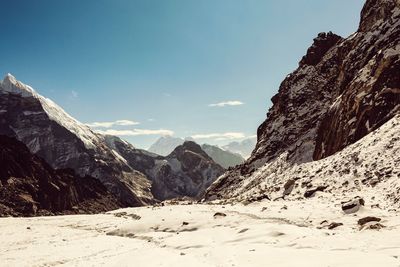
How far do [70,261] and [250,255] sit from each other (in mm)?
9123

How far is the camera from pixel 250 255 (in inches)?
547

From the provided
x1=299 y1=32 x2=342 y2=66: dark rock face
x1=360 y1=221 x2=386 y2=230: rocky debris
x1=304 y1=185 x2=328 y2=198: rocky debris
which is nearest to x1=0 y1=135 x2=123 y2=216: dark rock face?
x1=304 y1=185 x2=328 y2=198: rocky debris

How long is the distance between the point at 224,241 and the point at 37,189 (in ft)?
386

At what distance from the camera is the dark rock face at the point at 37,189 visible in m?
105

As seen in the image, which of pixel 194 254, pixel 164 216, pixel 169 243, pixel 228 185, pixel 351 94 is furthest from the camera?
pixel 228 185

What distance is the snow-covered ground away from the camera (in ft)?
42.0

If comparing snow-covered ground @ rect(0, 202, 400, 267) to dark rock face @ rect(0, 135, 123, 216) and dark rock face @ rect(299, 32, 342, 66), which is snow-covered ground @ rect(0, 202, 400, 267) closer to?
dark rock face @ rect(299, 32, 342, 66)

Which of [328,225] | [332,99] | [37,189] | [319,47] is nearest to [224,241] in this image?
[328,225]

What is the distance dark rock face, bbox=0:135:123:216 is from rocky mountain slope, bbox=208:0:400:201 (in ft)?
197

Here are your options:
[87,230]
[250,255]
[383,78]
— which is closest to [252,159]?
[383,78]

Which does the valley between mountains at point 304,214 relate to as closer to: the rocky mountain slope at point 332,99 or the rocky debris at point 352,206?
the rocky debris at point 352,206

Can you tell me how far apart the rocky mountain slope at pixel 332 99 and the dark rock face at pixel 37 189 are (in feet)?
197

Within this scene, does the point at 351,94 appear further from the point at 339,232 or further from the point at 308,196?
the point at 339,232

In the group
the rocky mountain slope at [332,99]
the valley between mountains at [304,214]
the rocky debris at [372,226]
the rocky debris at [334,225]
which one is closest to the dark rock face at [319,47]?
the rocky mountain slope at [332,99]
